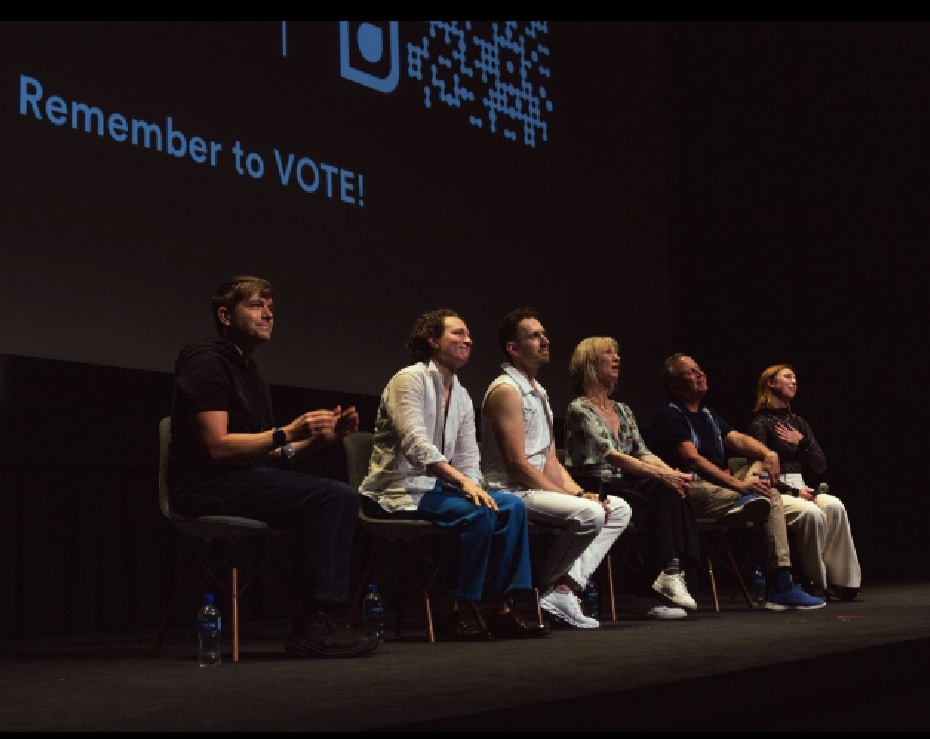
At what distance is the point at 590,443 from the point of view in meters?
4.71

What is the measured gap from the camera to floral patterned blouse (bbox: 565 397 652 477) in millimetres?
4703

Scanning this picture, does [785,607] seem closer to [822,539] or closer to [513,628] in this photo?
[822,539]

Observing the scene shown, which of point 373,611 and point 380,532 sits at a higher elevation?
point 380,532

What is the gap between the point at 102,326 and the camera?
4629 millimetres

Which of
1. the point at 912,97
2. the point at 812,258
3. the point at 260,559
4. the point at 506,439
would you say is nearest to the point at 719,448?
the point at 506,439

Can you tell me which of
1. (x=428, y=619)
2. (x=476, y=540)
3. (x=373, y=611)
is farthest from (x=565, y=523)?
(x=373, y=611)

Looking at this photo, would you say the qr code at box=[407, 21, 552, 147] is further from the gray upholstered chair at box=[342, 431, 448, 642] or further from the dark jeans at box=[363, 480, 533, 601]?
the dark jeans at box=[363, 480, 533, 601]

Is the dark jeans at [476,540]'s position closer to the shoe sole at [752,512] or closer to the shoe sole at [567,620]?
the shoe sole at [567,620]

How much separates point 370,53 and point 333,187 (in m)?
0.68

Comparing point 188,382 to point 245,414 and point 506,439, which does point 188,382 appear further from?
point 506,439

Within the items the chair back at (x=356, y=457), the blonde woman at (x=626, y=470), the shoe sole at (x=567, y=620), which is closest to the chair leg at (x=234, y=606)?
the chair back at (x=356, y=457)

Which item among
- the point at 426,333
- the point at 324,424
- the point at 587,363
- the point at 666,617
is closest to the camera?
the point at 324,424

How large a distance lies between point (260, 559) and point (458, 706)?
284 cm

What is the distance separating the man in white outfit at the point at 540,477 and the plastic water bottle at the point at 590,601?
0.46 meters
